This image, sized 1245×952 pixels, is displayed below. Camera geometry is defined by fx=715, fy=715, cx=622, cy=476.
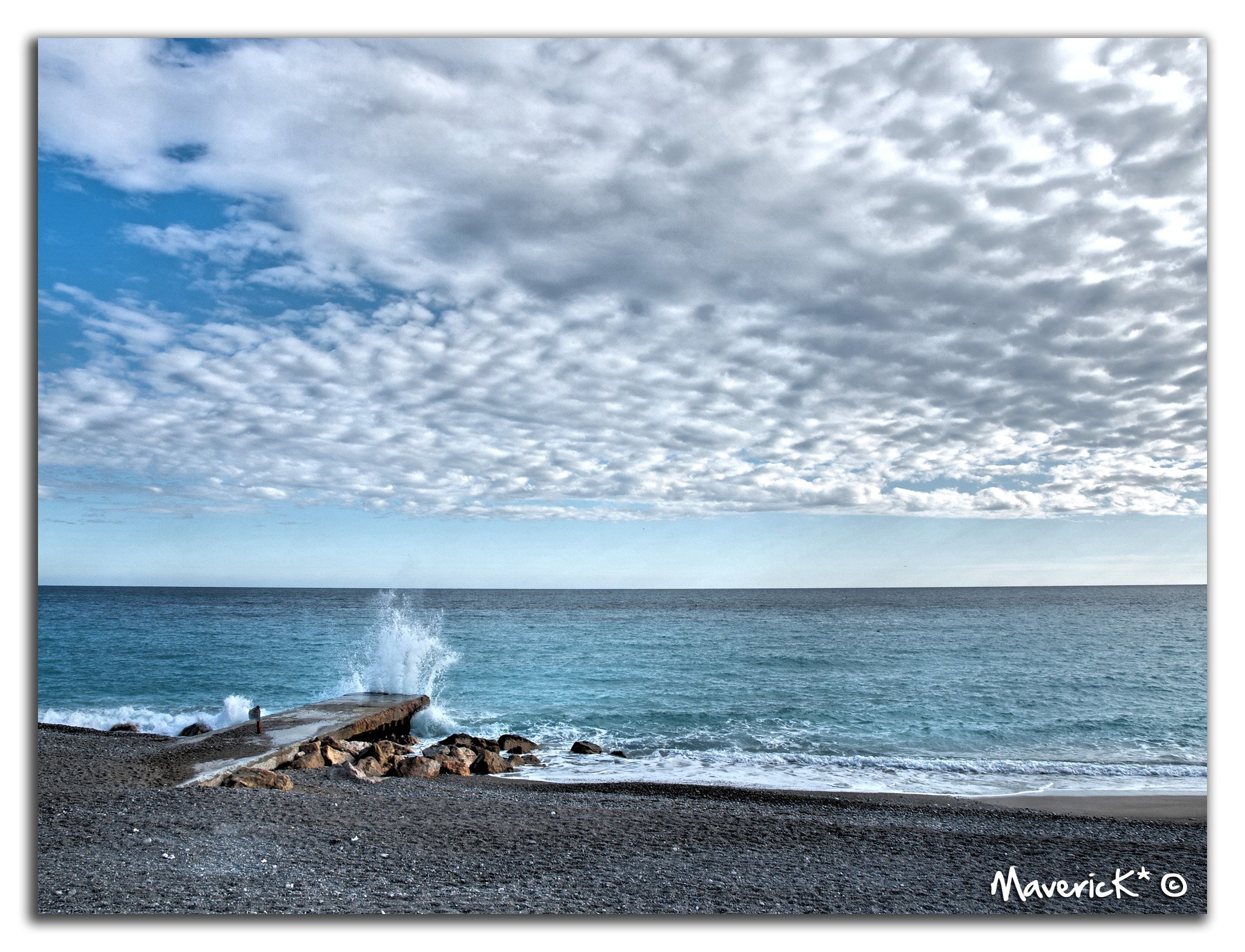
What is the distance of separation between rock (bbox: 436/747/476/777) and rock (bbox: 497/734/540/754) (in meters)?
1.15

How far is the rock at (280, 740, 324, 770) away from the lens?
880 centimetres

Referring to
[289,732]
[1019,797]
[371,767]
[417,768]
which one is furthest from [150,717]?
[1019,797]

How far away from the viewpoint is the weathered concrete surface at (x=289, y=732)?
27.0 feet

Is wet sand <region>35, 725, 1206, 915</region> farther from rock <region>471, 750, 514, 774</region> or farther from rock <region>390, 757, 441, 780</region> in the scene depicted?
rock <region>471, 750, 514, 774</region>

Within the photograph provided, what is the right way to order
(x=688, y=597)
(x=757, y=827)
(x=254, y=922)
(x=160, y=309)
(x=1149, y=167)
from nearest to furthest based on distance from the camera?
(x=254, y=922), (x=1149, y=167), (x=160, y=309), (x=757, y=827), (x=688, y=597)

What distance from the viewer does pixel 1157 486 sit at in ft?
18.6

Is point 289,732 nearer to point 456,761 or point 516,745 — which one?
point 456,761

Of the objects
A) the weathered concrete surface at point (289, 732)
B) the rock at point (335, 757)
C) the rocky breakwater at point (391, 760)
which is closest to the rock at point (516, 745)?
the rocky breakwater at point (391, 760)

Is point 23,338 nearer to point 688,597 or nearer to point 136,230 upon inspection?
point 136,230

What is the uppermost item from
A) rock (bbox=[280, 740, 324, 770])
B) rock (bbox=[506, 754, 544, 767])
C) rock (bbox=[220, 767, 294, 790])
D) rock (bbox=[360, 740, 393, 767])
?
rock (bbox=[220, 767, 294, 790])

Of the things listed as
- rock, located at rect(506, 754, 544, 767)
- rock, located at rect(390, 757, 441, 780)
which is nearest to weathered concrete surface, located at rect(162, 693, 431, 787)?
rock, located at rect(390, 757, 441, 780)

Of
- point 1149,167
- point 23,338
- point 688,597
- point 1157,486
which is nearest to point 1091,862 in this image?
point 1157,486

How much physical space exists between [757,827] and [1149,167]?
5.89 meters

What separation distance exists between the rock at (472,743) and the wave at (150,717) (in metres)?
4.60
